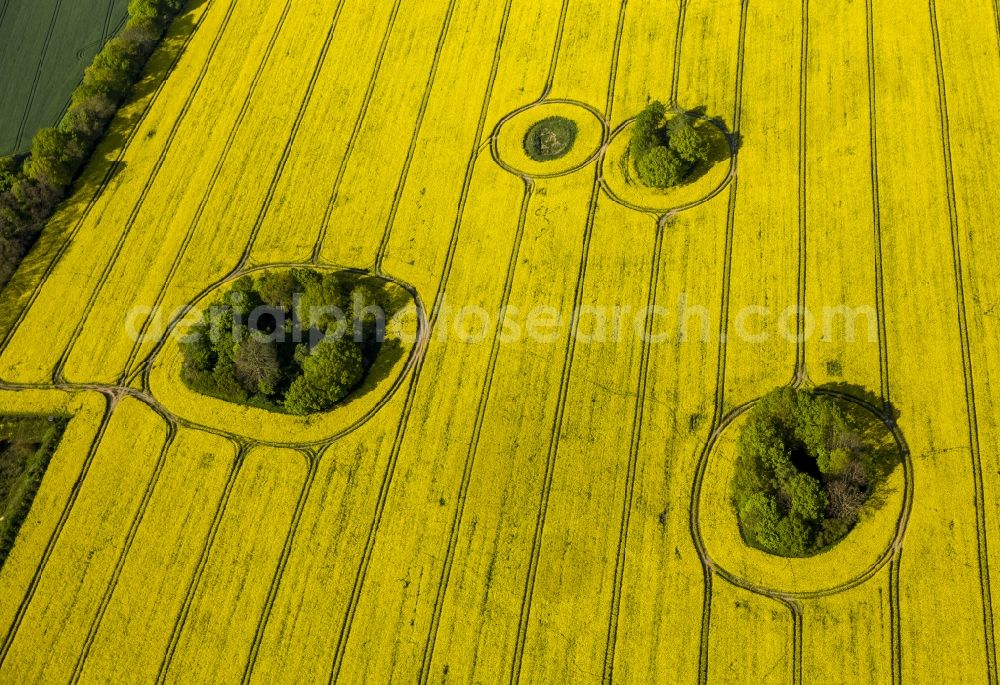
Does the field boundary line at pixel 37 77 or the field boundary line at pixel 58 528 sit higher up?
the field boundary line at pixel 37 77

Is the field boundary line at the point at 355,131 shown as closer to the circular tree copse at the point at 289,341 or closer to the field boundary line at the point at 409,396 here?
the circular tree copse at the point at 289,341

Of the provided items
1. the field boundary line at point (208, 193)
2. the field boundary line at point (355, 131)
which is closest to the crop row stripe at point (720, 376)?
the field boundary line at point (355, 131)

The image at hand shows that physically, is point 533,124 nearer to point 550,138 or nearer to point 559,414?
point 550,138

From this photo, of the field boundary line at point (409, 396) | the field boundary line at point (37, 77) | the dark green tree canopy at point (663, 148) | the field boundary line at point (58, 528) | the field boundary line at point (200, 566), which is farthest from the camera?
the field boundary line at point (37, 77)

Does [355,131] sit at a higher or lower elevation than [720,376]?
higher

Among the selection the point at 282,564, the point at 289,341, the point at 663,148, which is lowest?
the point at 282,564

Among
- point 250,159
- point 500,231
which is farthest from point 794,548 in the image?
point 250,159

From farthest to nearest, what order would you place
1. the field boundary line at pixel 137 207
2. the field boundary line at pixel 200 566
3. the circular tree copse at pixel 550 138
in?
the circular tree copse at pixel 550 138, the field boundary line at pixel 137 207, the field boundary line at pixel 200 566

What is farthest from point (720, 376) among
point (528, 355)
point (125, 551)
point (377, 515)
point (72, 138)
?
point (72, 138)
